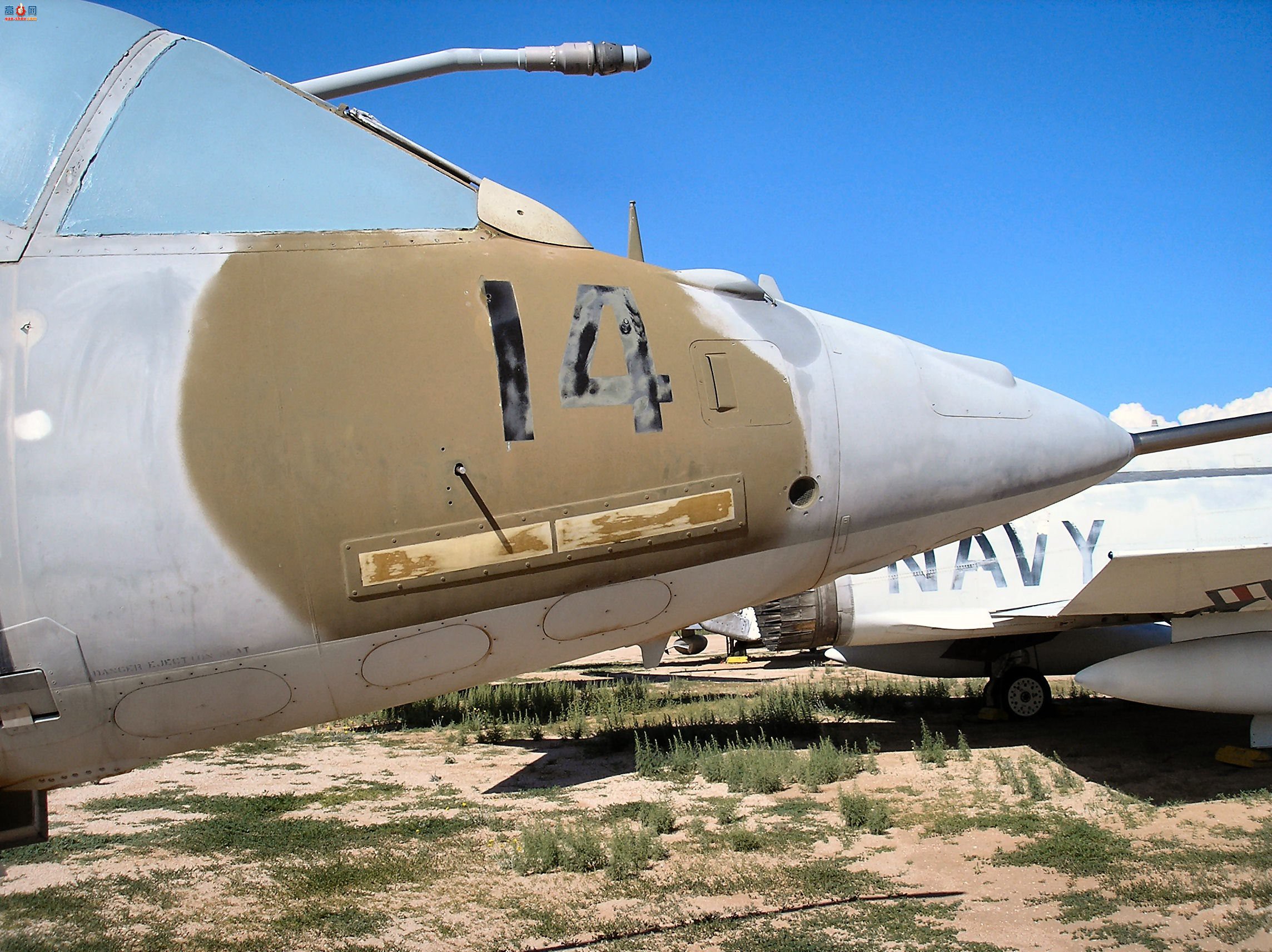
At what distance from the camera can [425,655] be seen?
2.85m

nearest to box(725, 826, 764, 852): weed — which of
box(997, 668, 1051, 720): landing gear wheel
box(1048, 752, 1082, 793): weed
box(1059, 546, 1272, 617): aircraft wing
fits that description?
box(1048, 752, 1082, 793): weed

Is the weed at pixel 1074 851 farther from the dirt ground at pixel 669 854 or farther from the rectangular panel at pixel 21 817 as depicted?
the rectangular panel at pixel 21 817

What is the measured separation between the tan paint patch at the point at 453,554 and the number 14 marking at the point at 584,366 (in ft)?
1.00

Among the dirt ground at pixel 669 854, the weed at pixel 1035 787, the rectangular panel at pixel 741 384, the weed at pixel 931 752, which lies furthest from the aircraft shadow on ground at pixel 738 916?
the weed at pixel 931 752

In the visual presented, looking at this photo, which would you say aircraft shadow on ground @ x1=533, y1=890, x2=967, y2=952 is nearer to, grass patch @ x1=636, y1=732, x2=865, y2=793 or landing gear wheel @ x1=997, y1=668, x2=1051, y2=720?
grass patch @ x1=636, y1=732, x2=865, y2=793

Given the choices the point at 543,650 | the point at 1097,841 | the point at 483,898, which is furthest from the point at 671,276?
the point at 1097,841

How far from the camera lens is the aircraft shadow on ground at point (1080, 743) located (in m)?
8.71

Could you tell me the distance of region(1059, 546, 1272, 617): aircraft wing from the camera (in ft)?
26.5

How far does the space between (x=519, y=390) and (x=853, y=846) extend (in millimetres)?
5859

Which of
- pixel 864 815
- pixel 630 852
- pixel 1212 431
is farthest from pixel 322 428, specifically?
pixel 864 815

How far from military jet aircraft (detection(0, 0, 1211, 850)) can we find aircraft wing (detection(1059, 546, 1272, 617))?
6220 mm

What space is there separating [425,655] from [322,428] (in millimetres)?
801

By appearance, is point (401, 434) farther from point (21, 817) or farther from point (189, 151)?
point (21, 817)

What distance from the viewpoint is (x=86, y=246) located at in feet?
8.67
